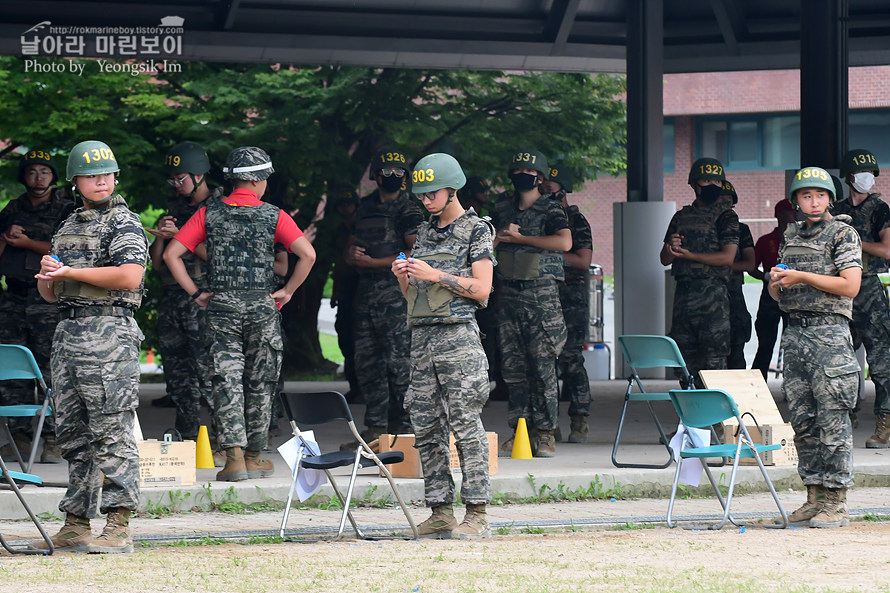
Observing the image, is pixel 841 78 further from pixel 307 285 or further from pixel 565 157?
pixel 307 285

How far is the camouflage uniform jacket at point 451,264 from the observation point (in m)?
8.33

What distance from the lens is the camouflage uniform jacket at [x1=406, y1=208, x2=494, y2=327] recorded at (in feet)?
27.3

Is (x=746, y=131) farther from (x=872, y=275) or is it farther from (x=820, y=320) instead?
(x=820, y=320)

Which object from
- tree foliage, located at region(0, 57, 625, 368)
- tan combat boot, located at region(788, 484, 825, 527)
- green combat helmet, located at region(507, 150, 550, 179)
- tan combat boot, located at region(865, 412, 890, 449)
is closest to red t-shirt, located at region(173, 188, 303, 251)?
green combat helmet, located at region(507, 150, 550, 179)

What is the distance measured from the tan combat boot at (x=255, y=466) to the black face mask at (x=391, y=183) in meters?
2.82

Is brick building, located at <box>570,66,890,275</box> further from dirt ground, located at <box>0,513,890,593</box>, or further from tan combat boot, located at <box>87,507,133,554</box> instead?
tan combat boot, located at <box>87,507,133,554</box>

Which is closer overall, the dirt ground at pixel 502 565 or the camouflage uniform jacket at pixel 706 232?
the dirt ground at pixel 502 565

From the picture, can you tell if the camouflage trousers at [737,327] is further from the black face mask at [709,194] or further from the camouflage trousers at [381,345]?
the camouflage trousers at [381,345]

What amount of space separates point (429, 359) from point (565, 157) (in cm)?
1436

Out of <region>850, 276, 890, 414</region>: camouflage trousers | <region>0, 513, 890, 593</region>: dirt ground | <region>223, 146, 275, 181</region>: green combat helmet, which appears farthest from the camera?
<region>850, 276, 890, 414</region>: camouflage trousers

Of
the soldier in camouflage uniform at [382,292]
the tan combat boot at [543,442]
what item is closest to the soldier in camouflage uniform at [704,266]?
the tan combat boot at [543,442]

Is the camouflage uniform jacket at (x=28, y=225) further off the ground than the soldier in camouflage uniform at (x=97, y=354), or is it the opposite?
→ the camouflage uniform jacket at (x=28, y=225)

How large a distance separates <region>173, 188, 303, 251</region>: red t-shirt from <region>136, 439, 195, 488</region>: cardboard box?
1.40 m

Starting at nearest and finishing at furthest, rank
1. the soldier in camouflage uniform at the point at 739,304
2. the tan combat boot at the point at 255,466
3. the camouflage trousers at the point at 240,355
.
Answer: the camouflage trousers at the point at 240,355, the tan combat boot at the point at 255,466, the soldier in camouflage uniform at the point at 739,304
